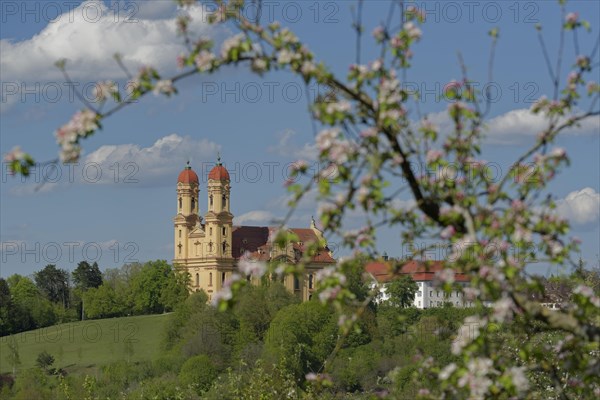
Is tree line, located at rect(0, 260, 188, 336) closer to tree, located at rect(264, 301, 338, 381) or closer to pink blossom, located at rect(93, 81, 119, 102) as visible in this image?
tree, located at rect(264, 301, 338, 381)

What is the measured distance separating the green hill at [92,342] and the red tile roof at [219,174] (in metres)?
20.9

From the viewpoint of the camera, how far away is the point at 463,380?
5.81m

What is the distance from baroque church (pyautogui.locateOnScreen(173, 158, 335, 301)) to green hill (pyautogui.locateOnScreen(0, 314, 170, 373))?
1246cm

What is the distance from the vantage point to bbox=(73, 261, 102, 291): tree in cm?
13412

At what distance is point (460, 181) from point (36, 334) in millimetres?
101158

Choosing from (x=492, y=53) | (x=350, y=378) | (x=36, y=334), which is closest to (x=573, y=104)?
(x=492, y=53)

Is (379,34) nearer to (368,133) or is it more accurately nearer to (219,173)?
(368,133)

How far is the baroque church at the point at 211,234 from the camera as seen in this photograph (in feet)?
403

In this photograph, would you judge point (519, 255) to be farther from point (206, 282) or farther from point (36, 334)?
point (206, 282)

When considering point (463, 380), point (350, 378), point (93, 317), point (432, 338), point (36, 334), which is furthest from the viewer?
point (93, 317)

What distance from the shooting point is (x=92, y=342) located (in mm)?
98062

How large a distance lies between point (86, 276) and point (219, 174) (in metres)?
21.0

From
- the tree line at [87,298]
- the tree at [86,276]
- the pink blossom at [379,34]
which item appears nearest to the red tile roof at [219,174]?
the tree line at [87,298]

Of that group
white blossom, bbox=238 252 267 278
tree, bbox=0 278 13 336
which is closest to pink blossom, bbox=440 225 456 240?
white blossom, bbox=238 252 267 278
